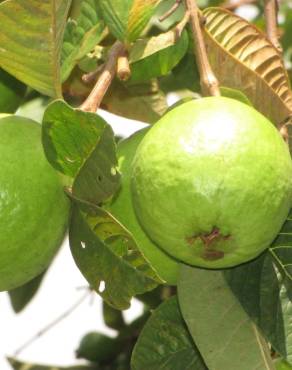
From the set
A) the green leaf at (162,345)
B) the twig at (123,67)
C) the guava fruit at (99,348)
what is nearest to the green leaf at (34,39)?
the twig at (123,67)

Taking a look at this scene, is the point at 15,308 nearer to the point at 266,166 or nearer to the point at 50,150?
the point at 50,150

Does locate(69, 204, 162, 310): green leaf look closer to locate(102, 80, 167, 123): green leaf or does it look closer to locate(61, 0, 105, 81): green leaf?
locate(61, 0, 105, 81): green leaf

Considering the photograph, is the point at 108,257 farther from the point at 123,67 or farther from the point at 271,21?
the point at 271,21

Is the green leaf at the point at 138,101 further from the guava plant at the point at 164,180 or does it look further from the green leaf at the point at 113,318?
the green leaf at the point at 113,318

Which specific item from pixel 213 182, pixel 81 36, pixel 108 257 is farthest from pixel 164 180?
pixel 81 36

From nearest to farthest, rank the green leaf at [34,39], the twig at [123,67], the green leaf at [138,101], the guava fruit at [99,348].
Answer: the green leaf at [34,39] → the twig at [123,67] → the green leaf at [138,101] → the guava fruit at [99,348]

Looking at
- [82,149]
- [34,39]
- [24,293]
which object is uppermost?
[34,39]

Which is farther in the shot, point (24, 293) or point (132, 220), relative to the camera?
point (24, 293)
